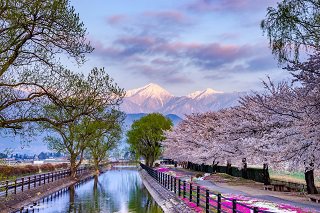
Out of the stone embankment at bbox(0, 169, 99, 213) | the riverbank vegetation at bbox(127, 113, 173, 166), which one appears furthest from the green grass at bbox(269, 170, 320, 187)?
the riverbank vegetation at bbox(127, 113, 173, 166)

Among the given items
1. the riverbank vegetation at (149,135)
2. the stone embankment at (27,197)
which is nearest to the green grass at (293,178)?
the stone embankment at (27,197)

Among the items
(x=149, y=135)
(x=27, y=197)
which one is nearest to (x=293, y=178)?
(x=27, y=197)

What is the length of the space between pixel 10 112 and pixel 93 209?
15.5 metres

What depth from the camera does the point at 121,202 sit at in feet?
147

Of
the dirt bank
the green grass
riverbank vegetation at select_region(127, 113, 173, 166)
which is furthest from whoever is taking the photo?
riverbank vegetation at select_region(127, 113, 173, 166)

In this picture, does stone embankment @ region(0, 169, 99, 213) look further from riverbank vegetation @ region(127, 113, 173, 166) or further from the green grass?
riverbank vegetation @ region(127, 113, 173, 166)

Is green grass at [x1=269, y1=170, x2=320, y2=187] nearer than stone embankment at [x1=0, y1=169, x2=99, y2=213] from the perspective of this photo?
No

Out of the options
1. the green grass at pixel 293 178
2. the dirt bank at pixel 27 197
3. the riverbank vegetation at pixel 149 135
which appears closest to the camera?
the dirt bank at pixel 27 197

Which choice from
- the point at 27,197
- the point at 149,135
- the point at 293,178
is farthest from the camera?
the point at 149,135

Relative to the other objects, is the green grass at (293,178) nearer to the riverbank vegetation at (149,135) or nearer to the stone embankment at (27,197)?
the stone embankment at (27,197)

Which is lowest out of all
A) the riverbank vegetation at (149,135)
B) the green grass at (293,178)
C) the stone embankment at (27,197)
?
the stone embankment at (27,197)

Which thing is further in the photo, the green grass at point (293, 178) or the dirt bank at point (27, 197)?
the green grass at point (293, 178)

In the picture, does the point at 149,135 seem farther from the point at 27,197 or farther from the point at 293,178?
the point at 27,197

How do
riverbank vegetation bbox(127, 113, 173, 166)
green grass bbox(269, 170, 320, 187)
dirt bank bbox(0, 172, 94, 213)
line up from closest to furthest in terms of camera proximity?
dirt bank bbox(0, 172, 94, 213), green grass bbox(269, 170, 320, 187), riverbank vegetation bbox(127, 113, 173, 166)
